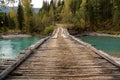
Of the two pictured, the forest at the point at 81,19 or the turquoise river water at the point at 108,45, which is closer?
the turquoise river water at the point at 108,45

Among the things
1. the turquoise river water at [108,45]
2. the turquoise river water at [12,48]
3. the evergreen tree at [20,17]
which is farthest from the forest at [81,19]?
the turquoise river water at [12,48]

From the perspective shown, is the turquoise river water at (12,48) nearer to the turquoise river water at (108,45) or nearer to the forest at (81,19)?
the turquoise river water at (108,45)

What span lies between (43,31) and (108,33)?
59.1 feet

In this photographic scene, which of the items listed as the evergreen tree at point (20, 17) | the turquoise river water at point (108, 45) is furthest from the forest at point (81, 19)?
the turquoise river water at point (108, 45)

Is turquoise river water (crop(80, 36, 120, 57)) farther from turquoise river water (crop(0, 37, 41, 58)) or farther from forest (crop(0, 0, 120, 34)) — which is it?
forest (crop(0, 0, 120, 34))

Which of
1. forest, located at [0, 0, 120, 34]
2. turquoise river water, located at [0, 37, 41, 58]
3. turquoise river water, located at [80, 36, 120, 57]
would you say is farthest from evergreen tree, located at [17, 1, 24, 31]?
turquoise river water, located at [80, 36, 120, 57]

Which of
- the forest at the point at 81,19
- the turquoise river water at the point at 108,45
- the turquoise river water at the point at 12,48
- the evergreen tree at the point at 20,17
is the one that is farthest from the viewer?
the evergreen tree at the point at 20,17

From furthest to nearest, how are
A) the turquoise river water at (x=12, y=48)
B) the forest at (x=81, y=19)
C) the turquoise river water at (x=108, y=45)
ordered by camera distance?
the forest at (x=81, y=19) → the turquoise river water at (x=108, y=45) → the turquoise river water at (x=12, y=48)

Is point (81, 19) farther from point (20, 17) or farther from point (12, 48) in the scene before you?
point (12, 48)

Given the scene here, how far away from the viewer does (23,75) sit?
8320mm

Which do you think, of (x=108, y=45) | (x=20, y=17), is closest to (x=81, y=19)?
(x=20, y=17)

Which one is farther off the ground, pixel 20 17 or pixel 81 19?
pixel 20 17

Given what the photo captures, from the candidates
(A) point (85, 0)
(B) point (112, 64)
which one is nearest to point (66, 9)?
(A) point (85, 0)

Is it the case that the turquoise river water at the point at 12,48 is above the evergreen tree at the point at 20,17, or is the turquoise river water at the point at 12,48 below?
below
